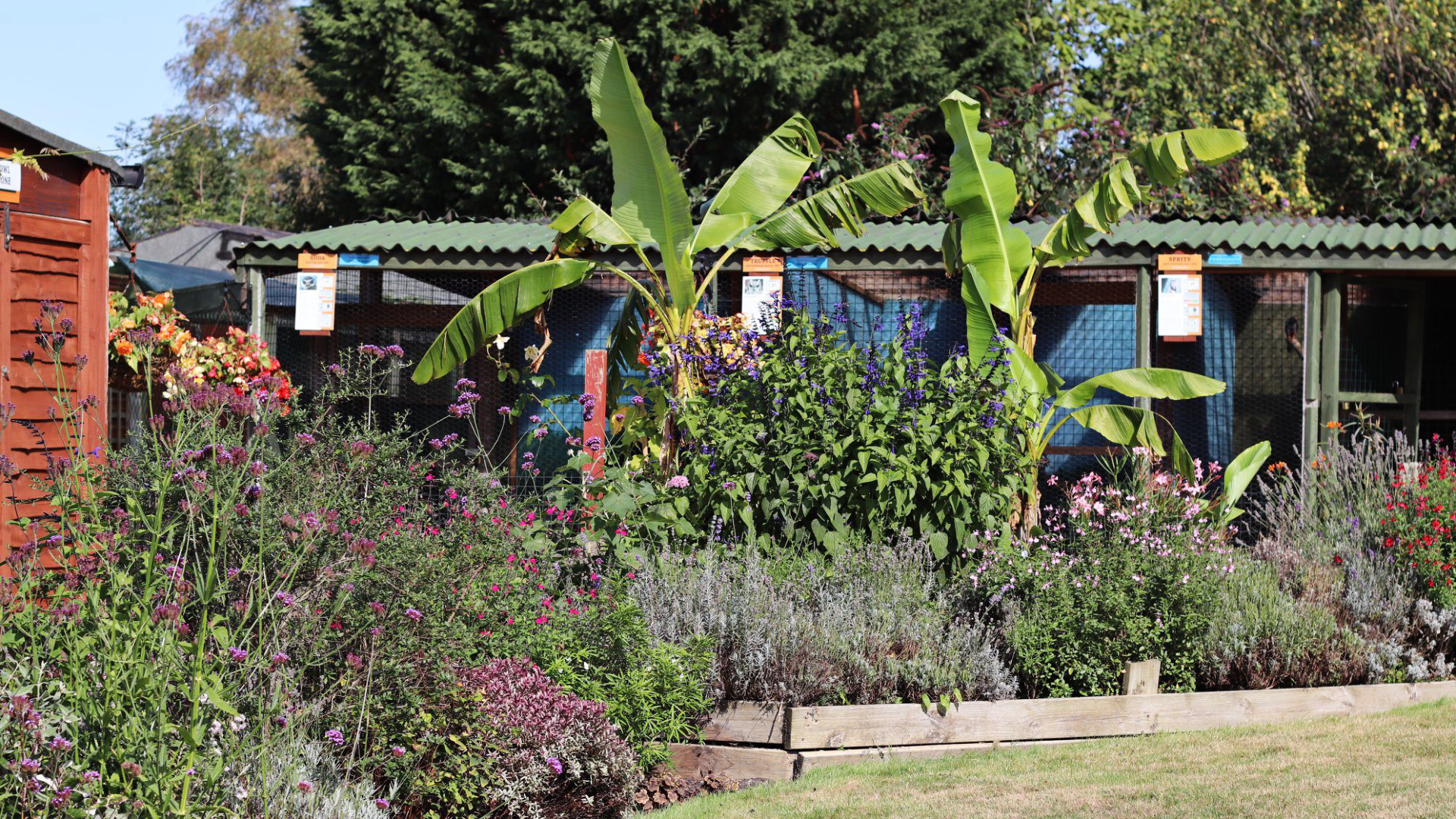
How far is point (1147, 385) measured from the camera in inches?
311

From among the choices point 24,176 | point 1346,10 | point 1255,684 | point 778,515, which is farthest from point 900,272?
point 1346,10

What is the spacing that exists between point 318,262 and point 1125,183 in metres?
5.45

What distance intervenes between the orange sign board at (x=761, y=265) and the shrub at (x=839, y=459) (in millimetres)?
2350

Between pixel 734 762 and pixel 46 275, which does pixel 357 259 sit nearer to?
pixel 46 275

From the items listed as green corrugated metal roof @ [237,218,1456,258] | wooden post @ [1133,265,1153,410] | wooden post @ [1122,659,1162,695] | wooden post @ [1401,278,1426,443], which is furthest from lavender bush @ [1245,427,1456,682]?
wooden post @ [1401,278,1426,443]

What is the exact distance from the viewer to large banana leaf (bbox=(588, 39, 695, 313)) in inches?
310

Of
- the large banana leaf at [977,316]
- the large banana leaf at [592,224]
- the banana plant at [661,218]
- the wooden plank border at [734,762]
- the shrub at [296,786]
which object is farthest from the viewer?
the large banana leaf at [592,224]

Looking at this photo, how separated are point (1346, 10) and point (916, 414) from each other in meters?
15.7

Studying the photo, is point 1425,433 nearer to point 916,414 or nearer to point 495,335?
point 916,414

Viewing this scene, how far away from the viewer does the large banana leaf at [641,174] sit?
7875mm

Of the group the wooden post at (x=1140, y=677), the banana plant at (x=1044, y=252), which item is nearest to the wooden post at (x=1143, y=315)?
the banana plant at (x=1044, y=252)

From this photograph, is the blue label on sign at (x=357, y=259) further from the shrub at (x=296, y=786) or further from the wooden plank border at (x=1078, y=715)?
the shrub at (x=296, y=786)

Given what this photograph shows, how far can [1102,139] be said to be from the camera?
13906 millimetres

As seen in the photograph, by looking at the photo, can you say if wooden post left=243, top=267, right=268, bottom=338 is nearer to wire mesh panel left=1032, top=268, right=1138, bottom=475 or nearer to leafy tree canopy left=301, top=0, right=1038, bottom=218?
wire mesh panel left=1032, top=268, right=1138, bottom=475
